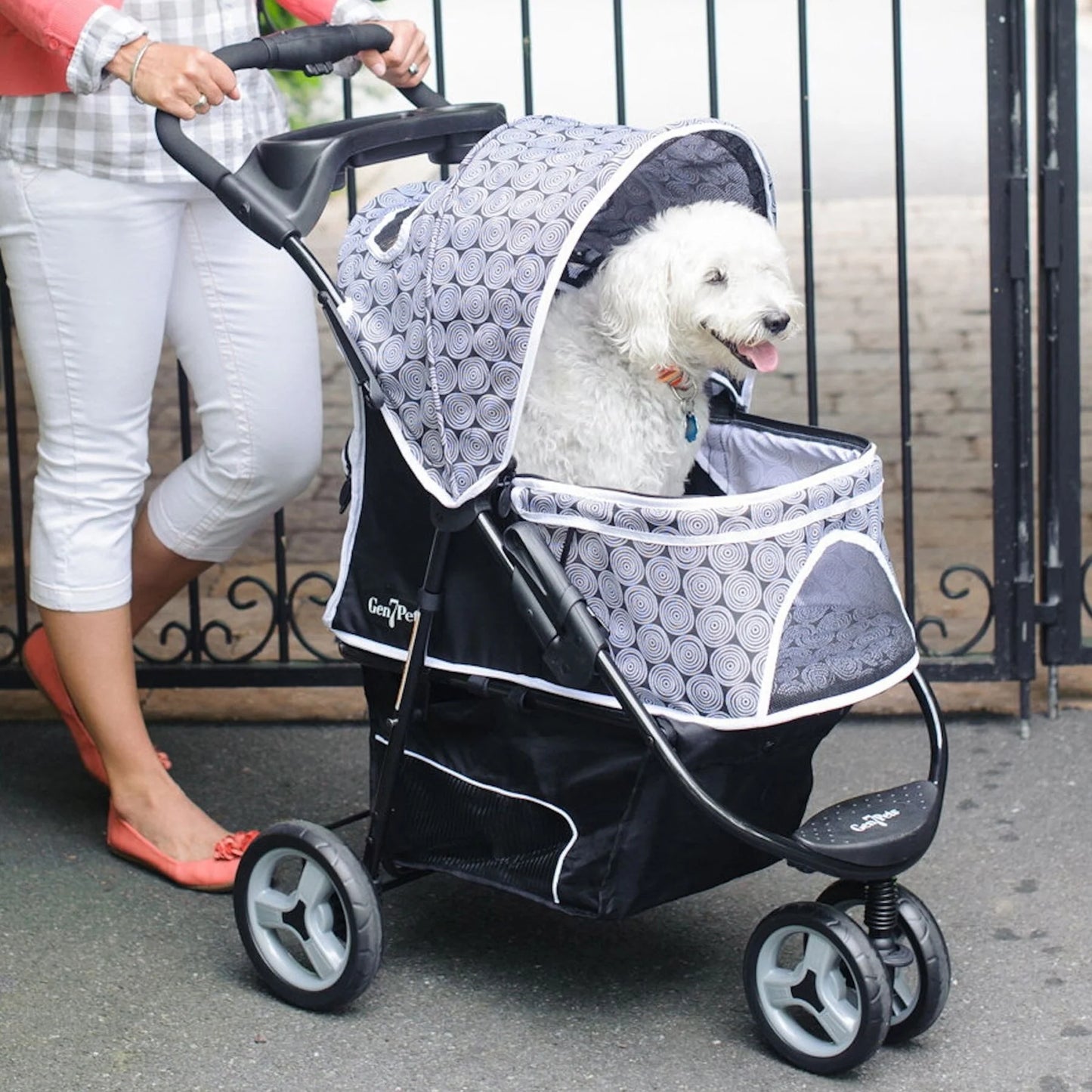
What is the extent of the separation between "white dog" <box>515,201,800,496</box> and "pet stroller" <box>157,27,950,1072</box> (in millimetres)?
146

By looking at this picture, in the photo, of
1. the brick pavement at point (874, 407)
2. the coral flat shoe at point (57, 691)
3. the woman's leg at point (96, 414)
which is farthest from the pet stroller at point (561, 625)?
the brick pavement at point (874, 407)

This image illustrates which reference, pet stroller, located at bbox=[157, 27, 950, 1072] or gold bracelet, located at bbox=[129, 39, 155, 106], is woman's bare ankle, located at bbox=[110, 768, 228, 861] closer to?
pet stroller, located at bbox=[157, 27, 950, 1072]

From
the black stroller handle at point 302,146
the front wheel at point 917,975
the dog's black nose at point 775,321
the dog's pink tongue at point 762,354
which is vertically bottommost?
the front wheel at point 917,975

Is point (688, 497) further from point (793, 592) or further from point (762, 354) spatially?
point (762, 354)

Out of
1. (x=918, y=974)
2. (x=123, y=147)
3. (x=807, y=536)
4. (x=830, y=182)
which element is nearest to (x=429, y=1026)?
(x=918, y=974)

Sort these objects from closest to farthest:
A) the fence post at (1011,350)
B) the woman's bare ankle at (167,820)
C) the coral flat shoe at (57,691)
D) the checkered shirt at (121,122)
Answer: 1. the checkered shirt at (121,122)
2. the woman's bare ankle at (167,820)
3. the coral flat shoe at (57,691)
4. the fence post at (1011,350)

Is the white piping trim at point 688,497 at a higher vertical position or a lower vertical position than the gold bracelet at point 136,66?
lower

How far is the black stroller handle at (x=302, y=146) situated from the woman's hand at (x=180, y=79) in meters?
0.04

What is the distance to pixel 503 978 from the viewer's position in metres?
3.09

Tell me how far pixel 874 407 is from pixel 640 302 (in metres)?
4.70

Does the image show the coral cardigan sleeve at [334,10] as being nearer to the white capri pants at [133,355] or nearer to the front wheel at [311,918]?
the white capri pants at [133,355]

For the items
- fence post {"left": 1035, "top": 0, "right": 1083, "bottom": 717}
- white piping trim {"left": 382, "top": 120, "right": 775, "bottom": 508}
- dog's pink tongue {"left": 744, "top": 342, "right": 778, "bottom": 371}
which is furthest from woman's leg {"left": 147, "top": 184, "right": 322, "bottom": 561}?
fence post {"left": 1035, "top": 0, "right": 1083, "bottom": 717}

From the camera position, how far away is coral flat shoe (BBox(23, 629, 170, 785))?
3688mm

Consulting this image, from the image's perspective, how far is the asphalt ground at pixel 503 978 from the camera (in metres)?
2.80
